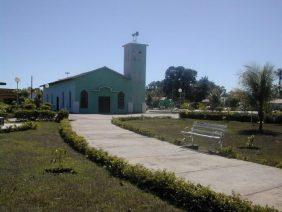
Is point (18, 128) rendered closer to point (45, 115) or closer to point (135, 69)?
point (45, 115)

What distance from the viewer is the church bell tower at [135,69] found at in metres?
43.2

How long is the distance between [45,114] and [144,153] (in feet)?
51.8

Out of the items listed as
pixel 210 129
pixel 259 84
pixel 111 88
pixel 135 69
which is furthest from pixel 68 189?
pixel 135 69

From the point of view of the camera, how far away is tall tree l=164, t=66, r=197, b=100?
8744 centimetres

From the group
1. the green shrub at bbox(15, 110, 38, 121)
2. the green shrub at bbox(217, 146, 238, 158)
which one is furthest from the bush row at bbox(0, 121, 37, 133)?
the green shrub at bbox(217, 146, 238, 158)

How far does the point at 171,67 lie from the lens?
9069 centimetres

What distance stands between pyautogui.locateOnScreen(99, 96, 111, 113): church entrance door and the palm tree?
21.5 meters

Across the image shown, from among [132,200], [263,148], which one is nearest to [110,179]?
[132,200]

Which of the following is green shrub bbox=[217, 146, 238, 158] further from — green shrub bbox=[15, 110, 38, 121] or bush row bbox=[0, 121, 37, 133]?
green shrub bbox=[15, 110, 38, 121]

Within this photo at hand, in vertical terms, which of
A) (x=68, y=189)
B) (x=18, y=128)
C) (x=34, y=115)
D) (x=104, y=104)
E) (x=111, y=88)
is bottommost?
(x=68, y=189)

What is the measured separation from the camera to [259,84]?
22.2 m

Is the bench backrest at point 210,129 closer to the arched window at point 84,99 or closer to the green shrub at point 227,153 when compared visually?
the green shrub at point 227,153

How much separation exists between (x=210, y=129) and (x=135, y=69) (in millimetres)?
31579

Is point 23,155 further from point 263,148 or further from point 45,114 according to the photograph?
point 45,114
